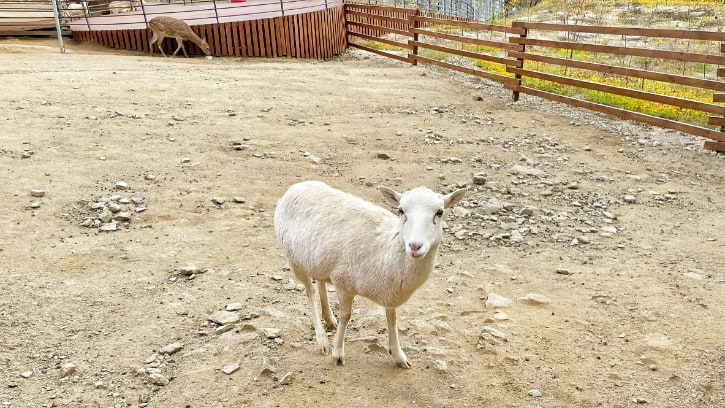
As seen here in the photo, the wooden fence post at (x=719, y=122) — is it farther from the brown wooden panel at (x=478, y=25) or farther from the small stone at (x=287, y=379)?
the small stone at (x=287, y=379)

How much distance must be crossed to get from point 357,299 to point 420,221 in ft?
6.32

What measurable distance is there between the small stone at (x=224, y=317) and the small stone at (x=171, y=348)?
37cm

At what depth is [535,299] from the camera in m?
4.89

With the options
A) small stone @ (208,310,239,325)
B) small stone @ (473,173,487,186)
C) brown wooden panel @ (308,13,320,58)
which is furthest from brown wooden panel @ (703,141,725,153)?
brown wooden panel @ (308,13,320,58)

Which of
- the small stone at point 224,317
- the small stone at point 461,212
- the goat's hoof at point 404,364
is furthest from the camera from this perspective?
the small stone at point 461,212

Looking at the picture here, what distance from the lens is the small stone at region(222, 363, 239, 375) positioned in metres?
3.82

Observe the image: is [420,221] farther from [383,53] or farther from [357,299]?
[383,53]

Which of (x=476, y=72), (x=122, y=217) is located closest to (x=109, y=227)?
(x=122, y=217)

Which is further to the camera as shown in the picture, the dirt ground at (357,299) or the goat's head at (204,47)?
the goat's head at (204,47)

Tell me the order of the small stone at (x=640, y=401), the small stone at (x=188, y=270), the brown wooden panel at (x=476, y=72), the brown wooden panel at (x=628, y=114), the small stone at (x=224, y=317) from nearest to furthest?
the small stone at (x=640, y=401) < the small stone at (x=224, y=317) < the small stone at (x=188, y=270) < the brown wooden panel at (x=628, y=114) < the brown wooden panel at (x=476, y=72)

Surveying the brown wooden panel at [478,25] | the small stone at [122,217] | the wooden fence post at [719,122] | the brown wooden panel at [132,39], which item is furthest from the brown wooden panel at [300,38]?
the small stone at [122,217]

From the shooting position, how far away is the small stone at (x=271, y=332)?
4234mm

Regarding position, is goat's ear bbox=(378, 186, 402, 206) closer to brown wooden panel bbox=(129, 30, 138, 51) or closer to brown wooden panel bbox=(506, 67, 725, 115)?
brown wooden panel bbox=(506, 67, 725, 115)

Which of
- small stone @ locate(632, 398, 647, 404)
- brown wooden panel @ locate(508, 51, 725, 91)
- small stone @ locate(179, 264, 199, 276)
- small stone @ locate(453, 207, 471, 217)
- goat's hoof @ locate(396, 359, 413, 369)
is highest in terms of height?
brown wooden panel @ locate(508, 51, 725, 91)
